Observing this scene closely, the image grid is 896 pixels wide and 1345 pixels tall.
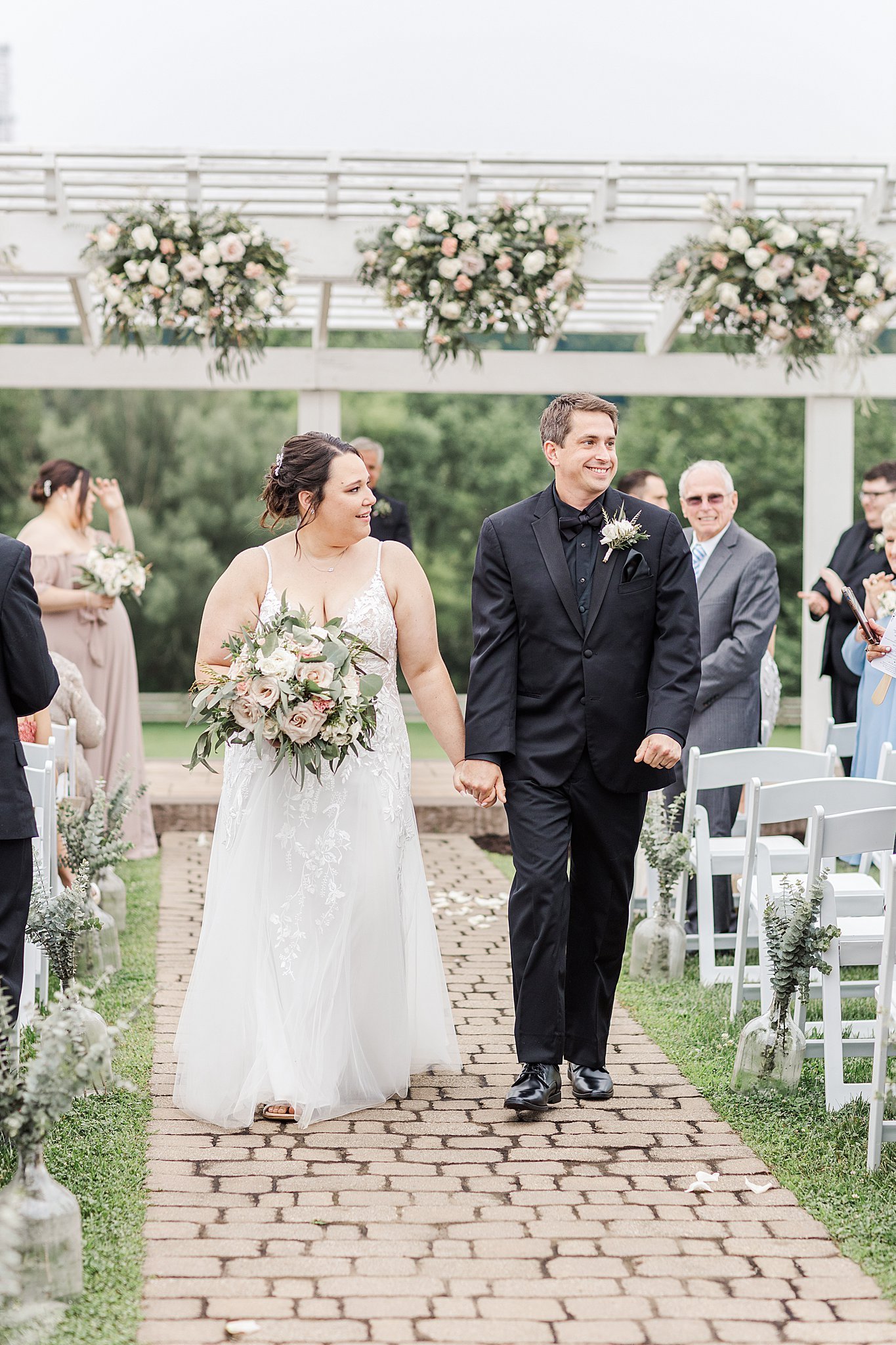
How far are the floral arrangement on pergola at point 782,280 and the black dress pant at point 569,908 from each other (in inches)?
213

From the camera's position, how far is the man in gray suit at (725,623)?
21.5ft

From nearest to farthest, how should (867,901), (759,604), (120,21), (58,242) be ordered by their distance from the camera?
(867,901) < (759,604) < (58,242) < (120,21)

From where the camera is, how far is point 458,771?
4.60m

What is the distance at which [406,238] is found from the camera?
30.2 ft

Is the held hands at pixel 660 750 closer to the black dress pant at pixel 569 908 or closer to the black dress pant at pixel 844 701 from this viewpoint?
the black dress pant at pixel 569 908

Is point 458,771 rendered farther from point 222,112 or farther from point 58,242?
point 222,112

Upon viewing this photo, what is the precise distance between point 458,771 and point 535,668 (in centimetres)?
39

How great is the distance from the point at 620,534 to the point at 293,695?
3.45ft

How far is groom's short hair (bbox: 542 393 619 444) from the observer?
177 inches

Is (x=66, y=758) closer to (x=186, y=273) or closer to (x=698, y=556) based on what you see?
(x=698, y=556)

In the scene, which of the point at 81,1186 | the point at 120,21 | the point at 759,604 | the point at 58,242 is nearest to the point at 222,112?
the point at 120,21

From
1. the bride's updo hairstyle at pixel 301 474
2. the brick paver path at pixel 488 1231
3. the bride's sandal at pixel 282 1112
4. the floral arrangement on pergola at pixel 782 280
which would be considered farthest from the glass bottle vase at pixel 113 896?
the floral arrangement on pergola at pixel 782 280

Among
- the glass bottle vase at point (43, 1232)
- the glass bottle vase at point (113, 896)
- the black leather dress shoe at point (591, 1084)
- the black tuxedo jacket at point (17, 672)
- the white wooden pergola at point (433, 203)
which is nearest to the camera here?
the glass bottle vase at point (43, 1232)

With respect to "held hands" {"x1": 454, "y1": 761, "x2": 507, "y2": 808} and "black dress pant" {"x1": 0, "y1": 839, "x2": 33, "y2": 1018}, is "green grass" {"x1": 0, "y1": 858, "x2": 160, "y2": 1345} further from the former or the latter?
"held hands" {"x1": 454, "y1": 761, "x2": 507, "y2": 808}
